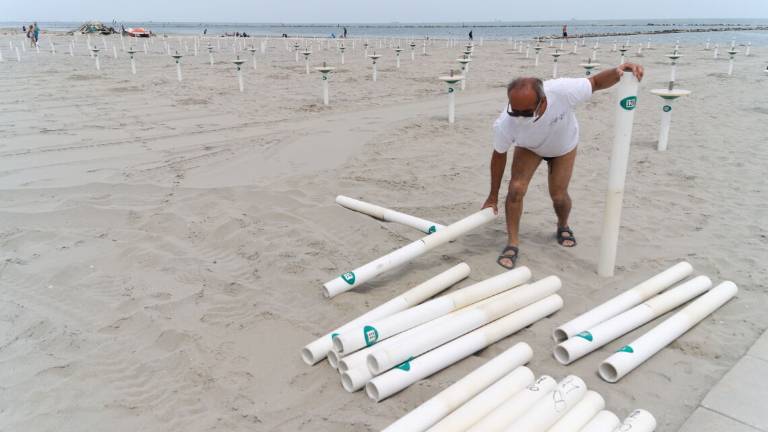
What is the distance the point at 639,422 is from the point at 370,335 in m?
1.42

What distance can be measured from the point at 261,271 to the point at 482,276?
1.77 m

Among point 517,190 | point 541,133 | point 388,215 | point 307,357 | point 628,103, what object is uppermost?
point 628,103

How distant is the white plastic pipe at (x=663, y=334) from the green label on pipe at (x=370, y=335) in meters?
1.28

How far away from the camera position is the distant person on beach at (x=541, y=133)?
12.1 ft

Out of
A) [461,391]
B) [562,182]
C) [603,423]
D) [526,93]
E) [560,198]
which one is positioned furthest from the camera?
[560,198]

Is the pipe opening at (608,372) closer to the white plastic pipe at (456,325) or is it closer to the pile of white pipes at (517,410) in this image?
the pile of white pipes at (517,410)

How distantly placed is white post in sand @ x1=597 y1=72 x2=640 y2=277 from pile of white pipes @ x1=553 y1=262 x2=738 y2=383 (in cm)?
41

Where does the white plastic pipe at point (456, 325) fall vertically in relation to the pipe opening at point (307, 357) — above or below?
above

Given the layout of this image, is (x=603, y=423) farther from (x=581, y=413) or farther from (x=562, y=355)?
(x=562, y=355)

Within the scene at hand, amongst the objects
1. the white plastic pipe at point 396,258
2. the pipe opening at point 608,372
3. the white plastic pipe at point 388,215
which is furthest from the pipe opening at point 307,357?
the white plastic pipe at point 388,215

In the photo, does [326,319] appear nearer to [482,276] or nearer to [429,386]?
[429,386]

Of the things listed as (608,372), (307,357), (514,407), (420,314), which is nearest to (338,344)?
(307,357)

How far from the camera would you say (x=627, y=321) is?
3.33 meters

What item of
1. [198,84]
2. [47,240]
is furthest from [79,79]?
[47,240]
